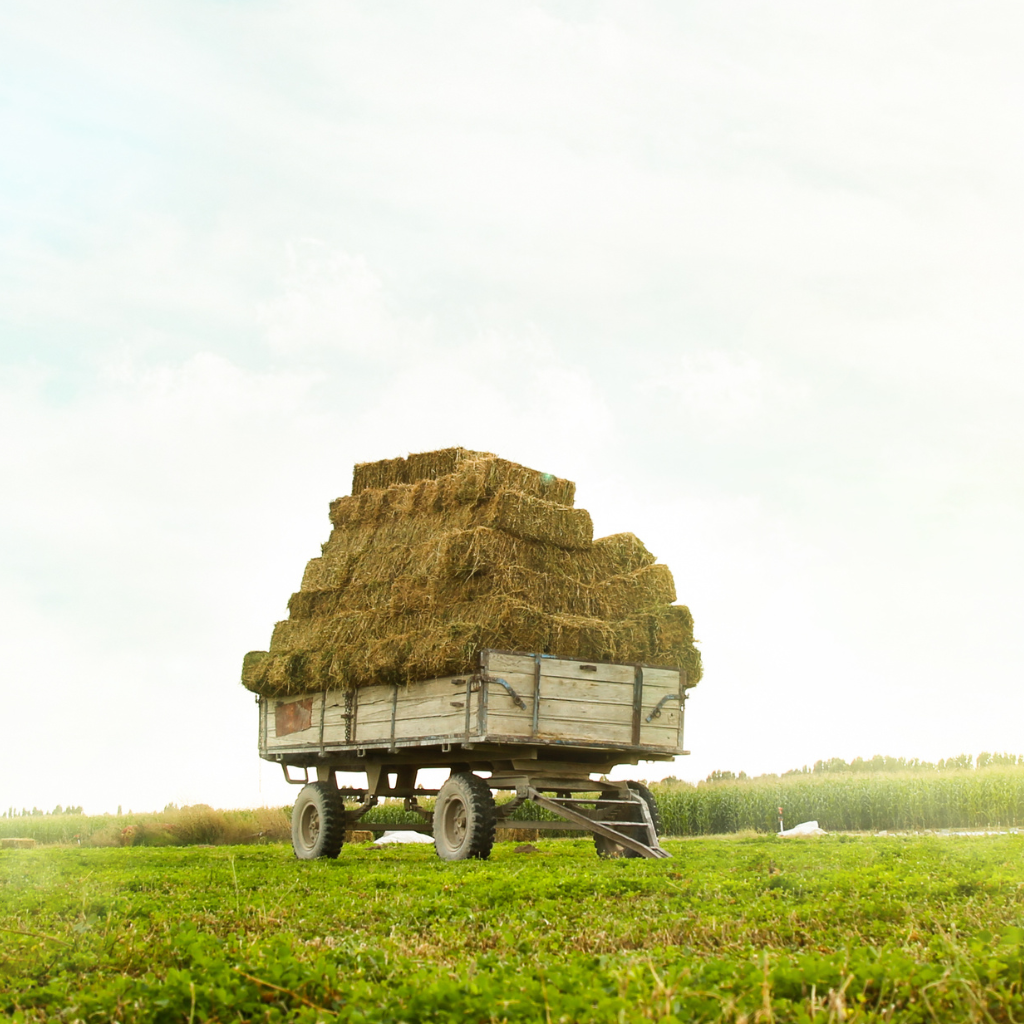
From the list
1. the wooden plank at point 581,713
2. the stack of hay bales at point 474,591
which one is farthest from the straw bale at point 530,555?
the wooden plank at point 581,713

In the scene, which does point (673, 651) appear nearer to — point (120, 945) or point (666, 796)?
point (120, 945)

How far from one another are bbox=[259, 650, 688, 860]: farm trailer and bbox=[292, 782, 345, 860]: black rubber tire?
0.02 m

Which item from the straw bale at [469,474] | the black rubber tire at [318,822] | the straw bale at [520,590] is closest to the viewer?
the straw bale at [520,590]

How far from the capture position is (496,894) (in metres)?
8.15

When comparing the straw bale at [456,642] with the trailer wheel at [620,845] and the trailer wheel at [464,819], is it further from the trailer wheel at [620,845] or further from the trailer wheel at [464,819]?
the trailer wheel at [620,845]

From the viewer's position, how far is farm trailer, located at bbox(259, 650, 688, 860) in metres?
12.4

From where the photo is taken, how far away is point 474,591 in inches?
523

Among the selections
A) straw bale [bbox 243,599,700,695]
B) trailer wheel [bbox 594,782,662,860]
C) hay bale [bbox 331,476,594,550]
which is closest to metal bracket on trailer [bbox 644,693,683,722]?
straw bale [bbox 243,599,700,695]

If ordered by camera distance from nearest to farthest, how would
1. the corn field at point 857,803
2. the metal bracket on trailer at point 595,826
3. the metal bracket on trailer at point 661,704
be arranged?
the metal bracket on trailer at point 595,826 < the metal bracket on trailer at point 661,704 < the corn field at point 857,803

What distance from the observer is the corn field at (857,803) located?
24.5 meters

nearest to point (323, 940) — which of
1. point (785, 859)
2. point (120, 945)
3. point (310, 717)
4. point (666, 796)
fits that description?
point (120, 945)

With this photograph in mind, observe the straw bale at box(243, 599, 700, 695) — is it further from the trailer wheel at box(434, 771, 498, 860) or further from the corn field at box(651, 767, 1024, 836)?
the corn field at box(651, 767, 1024, 836)

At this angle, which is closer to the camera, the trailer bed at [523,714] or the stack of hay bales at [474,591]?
the trailer bed at [523,714]

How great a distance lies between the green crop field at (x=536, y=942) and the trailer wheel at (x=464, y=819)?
105 cm
